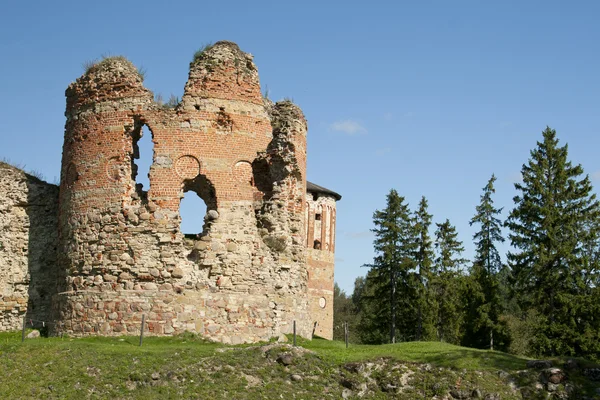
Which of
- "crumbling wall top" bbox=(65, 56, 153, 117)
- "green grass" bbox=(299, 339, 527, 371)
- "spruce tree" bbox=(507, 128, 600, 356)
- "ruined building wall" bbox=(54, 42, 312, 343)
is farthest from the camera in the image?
"spruce tree" bbox=(507, 128, 600, 356)

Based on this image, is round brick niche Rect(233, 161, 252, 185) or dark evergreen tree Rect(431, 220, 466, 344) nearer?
round brick niche Rect(233, 161, 252, 185)

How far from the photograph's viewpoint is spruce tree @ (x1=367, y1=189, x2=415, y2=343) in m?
35.7

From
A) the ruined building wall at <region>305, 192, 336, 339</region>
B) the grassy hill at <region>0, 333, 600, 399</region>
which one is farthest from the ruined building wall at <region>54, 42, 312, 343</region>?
the ruined building wall at <region>305, 192, 336, 339</region>

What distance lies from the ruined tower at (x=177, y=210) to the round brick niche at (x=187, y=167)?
0.03 metres

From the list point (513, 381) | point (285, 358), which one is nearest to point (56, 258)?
point (285, 358)

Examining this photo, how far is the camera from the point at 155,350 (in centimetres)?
1572

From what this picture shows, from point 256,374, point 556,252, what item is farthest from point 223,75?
point 556,252

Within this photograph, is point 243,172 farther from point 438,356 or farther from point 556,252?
point 556,252

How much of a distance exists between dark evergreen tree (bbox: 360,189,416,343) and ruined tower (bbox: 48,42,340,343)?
52.2ft

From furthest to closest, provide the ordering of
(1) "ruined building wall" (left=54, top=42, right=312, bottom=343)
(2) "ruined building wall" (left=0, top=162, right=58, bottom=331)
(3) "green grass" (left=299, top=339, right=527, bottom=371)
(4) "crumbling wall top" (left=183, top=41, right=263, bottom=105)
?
(2) "ruined building wall" (left=0, top=162, right=58, bottom=331) → (4) "crumbling wall top" (left=183, top=41, right=263, bottom=105) → (1) "ruined building wall" (left=54, top=42, right=312, bottom=343) → (3) "green grass" (left=299, top=339, right=527, bottom=371)

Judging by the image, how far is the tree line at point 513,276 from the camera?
2766 cm

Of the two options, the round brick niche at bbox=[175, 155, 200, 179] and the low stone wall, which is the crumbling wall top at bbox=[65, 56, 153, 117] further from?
the low stone wall

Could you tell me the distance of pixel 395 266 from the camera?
117 feet

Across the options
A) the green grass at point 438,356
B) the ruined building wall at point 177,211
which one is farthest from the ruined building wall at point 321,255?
the green grass at point 438,356
